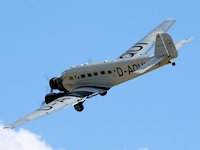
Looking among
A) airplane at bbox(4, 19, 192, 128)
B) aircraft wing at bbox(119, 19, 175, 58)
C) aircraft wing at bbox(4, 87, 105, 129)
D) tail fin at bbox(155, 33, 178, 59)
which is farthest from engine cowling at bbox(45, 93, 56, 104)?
tail fin at bbox(155, 33, 178, 59)

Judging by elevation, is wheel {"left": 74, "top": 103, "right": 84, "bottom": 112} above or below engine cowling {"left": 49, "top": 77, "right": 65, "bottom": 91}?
below

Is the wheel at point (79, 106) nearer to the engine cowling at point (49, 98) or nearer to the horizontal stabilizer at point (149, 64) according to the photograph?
the engine cowling at point (49, 98)

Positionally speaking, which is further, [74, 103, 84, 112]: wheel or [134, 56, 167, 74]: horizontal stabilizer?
[74, 103, 84, 112]: wheel

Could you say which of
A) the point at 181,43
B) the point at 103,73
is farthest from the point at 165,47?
the point at 103,73

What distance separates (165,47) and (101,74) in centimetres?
677

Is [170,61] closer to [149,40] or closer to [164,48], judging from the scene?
[164,48]

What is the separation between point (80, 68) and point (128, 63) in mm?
5356

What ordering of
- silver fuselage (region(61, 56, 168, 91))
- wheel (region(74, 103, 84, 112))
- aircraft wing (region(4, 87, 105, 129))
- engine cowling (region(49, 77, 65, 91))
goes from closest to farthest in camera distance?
aircraft wing (region(4, 87, 105, 129))
silver fuselage (region(61, 56, 168, 91))
wheel (region(74, 103, 84, 112))
engine cowling (region(49, 77, 65, 91))

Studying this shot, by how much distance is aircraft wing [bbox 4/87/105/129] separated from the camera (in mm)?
60141

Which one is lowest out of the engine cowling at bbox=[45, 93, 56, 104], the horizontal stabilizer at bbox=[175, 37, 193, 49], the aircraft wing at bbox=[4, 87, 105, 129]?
the aircraft wing at bbox=[4, 87, 105, 129]

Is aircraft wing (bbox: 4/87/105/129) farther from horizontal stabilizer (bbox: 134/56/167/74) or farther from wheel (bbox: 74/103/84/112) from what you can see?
horizontal stabilizer (bbox: 134/56/167/74)

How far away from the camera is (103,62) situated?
221 ft

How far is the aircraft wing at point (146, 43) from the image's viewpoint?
2805 inches

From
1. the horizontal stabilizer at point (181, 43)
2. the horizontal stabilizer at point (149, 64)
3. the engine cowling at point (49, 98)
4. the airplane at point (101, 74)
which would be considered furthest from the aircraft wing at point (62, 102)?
the horizontal stabilizer at point (181, 43)
